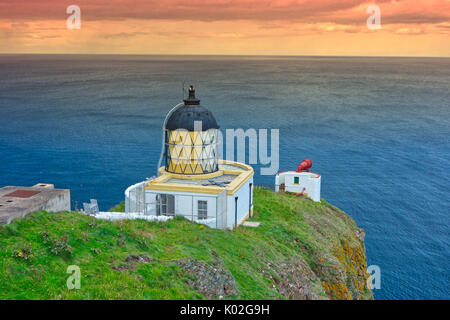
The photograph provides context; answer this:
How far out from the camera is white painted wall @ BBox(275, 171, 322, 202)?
2135 inches

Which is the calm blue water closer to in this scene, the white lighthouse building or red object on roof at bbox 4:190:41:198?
the white lighthouse building

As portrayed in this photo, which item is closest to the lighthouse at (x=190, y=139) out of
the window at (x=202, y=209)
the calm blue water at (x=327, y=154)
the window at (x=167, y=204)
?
the window at (x=167, y=204)

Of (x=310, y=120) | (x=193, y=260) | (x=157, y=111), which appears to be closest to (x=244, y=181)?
(x=193, y=260)

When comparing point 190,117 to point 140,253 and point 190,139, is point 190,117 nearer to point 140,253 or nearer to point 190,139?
point 190,139

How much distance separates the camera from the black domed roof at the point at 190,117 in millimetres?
39188

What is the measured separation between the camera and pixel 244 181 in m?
38.6

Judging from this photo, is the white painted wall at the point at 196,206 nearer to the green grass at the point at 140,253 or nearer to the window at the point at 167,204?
the window at the point at 167,204

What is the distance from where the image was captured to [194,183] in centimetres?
3834

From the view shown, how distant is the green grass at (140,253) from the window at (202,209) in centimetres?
177

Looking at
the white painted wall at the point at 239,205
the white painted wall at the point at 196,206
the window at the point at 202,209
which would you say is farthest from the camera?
the white painted wall at the point at 239,205

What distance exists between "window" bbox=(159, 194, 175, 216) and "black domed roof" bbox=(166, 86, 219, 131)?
6.63 meters

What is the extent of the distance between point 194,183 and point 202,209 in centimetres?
364
